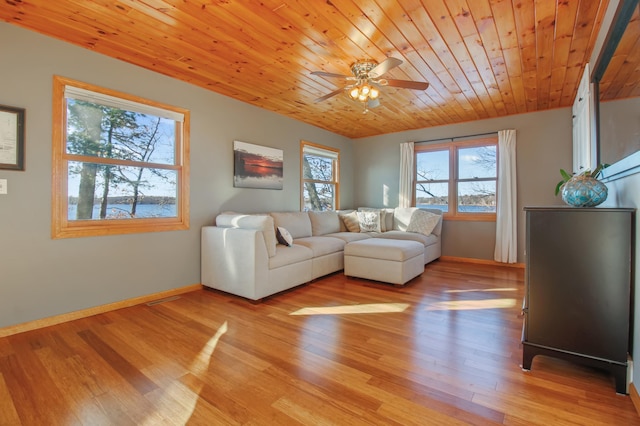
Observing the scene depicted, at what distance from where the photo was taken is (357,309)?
9.80 ft

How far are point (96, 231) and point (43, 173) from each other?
62 cm

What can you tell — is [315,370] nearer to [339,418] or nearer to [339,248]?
[339,418]

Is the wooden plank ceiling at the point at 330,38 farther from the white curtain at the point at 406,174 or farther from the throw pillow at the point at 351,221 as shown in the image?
the throw pillow at the point at 351,221

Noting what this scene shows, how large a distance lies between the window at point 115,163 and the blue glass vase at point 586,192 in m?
3.47

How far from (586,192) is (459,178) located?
12.4ft

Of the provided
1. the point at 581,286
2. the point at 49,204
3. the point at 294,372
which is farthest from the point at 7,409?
the point at 581,286

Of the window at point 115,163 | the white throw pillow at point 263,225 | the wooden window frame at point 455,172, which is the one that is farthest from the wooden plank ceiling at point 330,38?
the white throw pillow at point 263,225

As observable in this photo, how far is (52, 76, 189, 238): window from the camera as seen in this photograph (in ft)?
8.86

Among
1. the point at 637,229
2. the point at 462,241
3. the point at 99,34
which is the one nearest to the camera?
the point at 637,229

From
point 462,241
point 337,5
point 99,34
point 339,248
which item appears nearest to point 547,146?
point 462,241

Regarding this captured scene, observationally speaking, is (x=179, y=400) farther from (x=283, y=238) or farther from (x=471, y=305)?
(x=471, y=305)

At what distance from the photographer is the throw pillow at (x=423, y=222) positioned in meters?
4.97

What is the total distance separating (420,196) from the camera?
5832 mm

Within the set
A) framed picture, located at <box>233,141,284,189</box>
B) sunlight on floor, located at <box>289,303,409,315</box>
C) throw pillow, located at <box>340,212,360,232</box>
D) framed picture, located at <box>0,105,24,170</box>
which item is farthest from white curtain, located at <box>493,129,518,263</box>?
framed picture, located at <box>0,105,24,170</box>
